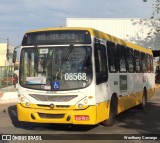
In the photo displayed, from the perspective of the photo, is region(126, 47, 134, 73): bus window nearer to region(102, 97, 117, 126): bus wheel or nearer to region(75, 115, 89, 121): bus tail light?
region(102, 97, 117, 126): bus wheel

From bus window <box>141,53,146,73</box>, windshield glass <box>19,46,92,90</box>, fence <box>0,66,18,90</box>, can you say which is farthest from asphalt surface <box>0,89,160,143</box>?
fence <box>0,66,18,90</box>

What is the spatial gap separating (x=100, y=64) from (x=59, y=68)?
1.26 metres

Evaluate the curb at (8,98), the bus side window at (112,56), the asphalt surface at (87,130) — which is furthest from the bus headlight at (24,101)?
the curb at (8,98)

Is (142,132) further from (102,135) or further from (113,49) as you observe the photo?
(113,49)

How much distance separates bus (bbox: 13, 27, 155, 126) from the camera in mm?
10617

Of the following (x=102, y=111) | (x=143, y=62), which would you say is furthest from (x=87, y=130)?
(x=143, y=62)

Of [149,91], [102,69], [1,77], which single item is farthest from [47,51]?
[1,77]

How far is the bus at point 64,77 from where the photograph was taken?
34.8 ft

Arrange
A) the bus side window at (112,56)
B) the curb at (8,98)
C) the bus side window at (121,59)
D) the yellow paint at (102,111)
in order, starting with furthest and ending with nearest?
the curb at (8,98), the bus side window at (121,59), the bus side window at (112,56), the yellow paint at (102,111)

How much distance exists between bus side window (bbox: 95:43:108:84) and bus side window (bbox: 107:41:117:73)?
1.70 feet

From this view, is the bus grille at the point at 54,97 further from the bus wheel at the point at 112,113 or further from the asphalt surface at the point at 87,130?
the bus wheel at the point at 112,113

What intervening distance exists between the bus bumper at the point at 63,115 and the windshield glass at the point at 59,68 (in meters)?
0.63

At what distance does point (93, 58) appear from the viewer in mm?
10828

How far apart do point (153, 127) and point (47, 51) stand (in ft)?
13.5
